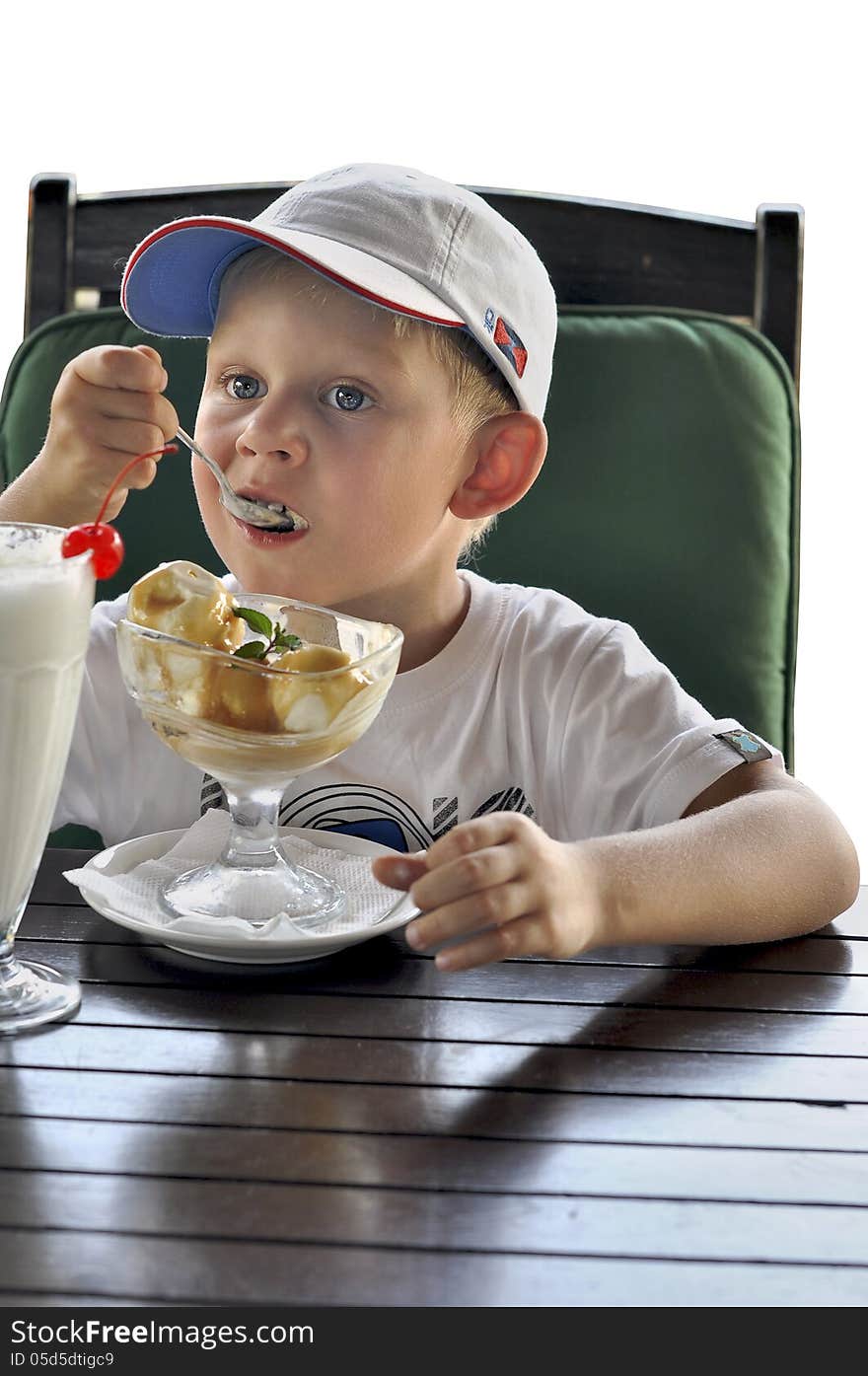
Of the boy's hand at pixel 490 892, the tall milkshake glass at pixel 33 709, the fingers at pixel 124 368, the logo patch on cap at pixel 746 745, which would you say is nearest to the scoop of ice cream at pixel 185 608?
the tall milkshake glass at pixel 33 709

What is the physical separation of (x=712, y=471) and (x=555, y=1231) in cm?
111

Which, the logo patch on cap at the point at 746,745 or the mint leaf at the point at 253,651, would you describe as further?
the logo patch on cap at the point at 746,745

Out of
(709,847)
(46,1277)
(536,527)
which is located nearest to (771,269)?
(536,527)

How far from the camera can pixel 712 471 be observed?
1592 millimetres

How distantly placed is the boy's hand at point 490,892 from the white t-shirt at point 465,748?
401mm

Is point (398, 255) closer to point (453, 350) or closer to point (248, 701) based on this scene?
point (453, 350)

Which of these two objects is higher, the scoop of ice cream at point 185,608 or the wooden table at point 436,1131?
the scoop of ice cream at point 185,608

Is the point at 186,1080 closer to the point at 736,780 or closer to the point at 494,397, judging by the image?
the point at 736,780

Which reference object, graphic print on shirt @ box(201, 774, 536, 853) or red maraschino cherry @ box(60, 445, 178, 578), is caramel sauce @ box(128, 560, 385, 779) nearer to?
red maraschino cherry @ box(60, 445, 178, 578)

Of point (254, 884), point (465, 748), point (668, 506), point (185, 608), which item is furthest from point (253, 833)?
point (668, 506)

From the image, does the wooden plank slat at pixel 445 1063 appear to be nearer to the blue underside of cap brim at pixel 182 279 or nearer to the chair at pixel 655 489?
the blue underside of cap brim at pixel 182 279

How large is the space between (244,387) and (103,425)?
5.1 inches

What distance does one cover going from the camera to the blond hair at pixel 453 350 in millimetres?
1204

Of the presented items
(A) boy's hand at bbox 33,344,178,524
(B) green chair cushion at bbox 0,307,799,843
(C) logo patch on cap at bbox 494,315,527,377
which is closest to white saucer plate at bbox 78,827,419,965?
(A) boy's hand at bbox 33,344,178,524
